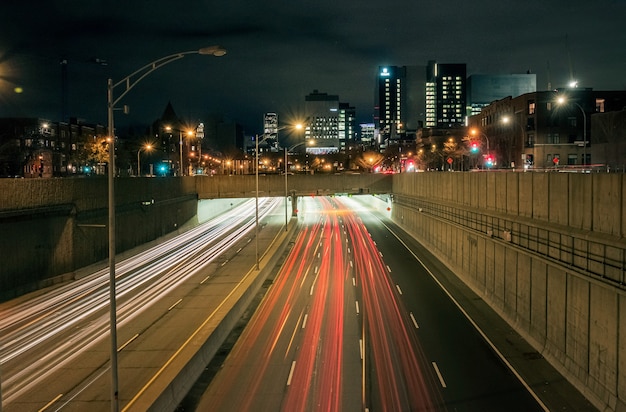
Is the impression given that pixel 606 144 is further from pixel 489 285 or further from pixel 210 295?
pixel 210 295

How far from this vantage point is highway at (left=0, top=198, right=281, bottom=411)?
→ 51.3 ft

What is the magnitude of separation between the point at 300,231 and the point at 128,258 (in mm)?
27572

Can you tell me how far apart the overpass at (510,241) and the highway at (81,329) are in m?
2.48

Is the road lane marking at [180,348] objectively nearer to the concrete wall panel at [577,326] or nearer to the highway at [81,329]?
the highway at [81,329]

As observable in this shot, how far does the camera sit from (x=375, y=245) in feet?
174

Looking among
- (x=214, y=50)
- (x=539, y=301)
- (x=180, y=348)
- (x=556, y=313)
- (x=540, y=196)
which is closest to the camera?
(x=214, y=50)

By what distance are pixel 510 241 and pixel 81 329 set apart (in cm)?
1981

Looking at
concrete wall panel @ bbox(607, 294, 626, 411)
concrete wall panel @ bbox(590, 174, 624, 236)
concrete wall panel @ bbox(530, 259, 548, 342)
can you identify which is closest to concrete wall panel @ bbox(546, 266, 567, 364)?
concrete wall panel @ bbox(530, 259, 548, 342)

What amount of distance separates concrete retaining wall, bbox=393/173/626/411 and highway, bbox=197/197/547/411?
2007 millimetres

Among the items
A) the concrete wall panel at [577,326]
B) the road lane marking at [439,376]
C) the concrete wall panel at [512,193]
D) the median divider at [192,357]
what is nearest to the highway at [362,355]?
the road lane marking at [439,376]

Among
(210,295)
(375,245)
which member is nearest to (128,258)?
(210,295)

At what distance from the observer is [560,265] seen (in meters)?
19.3

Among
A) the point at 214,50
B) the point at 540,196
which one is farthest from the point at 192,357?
the point at 540,196

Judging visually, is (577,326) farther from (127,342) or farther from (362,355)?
(127,342)
